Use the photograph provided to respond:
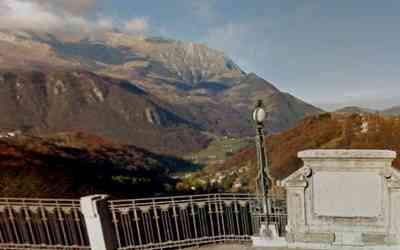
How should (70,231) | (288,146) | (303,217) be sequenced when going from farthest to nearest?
(288,146)
(70,231)
(303,217)

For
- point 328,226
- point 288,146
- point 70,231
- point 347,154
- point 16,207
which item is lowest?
point 288,146

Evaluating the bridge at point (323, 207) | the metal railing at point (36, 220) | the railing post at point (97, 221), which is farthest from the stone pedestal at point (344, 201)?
the metal railing at point (36, 220)

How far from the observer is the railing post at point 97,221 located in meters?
11.6

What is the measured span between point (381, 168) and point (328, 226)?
2.11m

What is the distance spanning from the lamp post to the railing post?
4563 mm

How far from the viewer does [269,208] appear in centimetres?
1205

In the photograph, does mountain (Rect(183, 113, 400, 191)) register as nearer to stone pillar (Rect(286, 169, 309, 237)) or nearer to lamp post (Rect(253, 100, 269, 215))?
lamp post (Rect(253, 100, 269, 215))

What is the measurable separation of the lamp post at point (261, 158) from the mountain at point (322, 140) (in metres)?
47.7

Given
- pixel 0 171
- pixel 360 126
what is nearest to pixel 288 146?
pixel 360 126

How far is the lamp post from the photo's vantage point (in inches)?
453

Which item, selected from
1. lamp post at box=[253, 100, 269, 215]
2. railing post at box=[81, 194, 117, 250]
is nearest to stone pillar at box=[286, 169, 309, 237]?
lamp post at box=[253, 100, 269, 215]

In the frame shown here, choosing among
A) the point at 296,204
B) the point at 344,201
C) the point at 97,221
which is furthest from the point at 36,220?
the point at 344,201

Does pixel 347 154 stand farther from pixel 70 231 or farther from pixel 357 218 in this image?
pixel 70 231

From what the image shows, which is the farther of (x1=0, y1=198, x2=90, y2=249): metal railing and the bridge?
(x1=0, y1=198, x2=90, y2=249): metal railing
